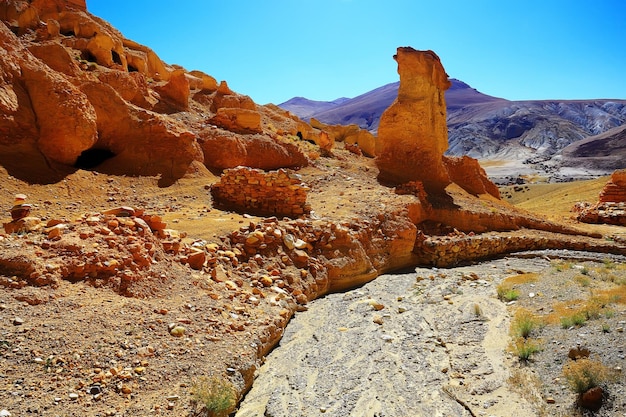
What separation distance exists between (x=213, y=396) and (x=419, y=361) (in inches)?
128

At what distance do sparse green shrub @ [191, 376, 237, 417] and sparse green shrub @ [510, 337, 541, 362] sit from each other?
416 centimetres

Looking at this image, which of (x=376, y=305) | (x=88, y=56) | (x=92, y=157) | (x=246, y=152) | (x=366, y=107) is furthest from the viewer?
(x=366, y=107)

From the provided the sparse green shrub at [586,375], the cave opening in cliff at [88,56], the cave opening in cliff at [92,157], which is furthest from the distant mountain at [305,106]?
the sparse green shrub at [586,375]

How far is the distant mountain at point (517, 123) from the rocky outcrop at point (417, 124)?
77.0 m

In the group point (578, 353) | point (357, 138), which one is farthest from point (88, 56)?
point (578, 353)

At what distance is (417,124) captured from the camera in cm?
1557

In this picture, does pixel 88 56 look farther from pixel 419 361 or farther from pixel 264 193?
pixel 419 361

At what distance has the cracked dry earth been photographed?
4.91 m

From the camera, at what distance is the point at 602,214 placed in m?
19.5

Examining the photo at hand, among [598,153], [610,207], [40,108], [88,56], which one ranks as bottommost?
[610,207]

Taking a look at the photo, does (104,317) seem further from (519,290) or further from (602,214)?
(602,214)

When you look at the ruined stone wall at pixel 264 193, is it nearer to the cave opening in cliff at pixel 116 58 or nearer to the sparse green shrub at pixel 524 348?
the sparse green shrub at pixel 524 348

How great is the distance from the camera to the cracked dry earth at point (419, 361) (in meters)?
4.91

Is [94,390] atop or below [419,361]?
atop
